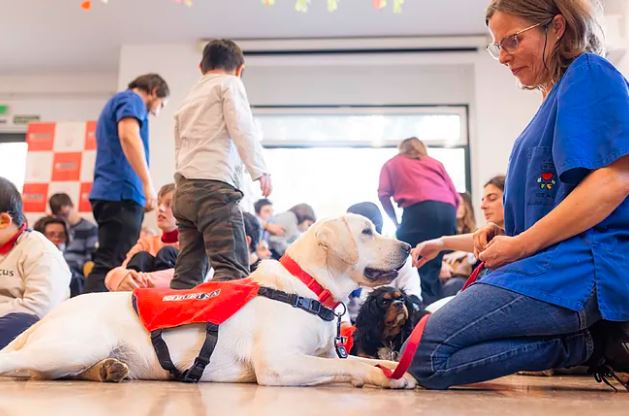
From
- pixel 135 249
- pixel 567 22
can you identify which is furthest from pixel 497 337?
pixel 135 249

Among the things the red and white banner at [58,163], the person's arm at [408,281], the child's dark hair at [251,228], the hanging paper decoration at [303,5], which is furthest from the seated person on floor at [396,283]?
the red and white banner at [58,163]

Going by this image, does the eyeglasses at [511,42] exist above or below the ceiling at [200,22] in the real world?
below

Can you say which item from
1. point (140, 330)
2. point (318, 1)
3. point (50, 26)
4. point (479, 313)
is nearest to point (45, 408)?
point (140, 330)

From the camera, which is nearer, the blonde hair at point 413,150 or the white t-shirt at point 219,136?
the white t-shirt at point 219,136

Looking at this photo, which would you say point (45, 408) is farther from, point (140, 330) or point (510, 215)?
point (510, 215)

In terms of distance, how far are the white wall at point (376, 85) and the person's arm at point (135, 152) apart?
3163 millimetres

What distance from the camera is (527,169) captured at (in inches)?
66.8

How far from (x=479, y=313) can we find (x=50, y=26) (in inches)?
233

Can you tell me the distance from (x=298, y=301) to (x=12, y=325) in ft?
3.70

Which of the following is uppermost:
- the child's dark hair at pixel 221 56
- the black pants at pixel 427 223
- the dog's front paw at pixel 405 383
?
the child's dark hair at pixel 221 56

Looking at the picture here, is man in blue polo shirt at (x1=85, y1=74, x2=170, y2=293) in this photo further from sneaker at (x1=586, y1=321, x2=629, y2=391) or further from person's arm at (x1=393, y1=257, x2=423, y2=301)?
sneaker at (x1=586, y1=321, x2=629, y2=391)

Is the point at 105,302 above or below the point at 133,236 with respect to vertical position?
below

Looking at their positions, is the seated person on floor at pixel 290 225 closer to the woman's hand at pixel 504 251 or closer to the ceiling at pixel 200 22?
the ceiling at pixel 200 22

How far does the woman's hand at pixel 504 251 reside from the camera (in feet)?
5.27
